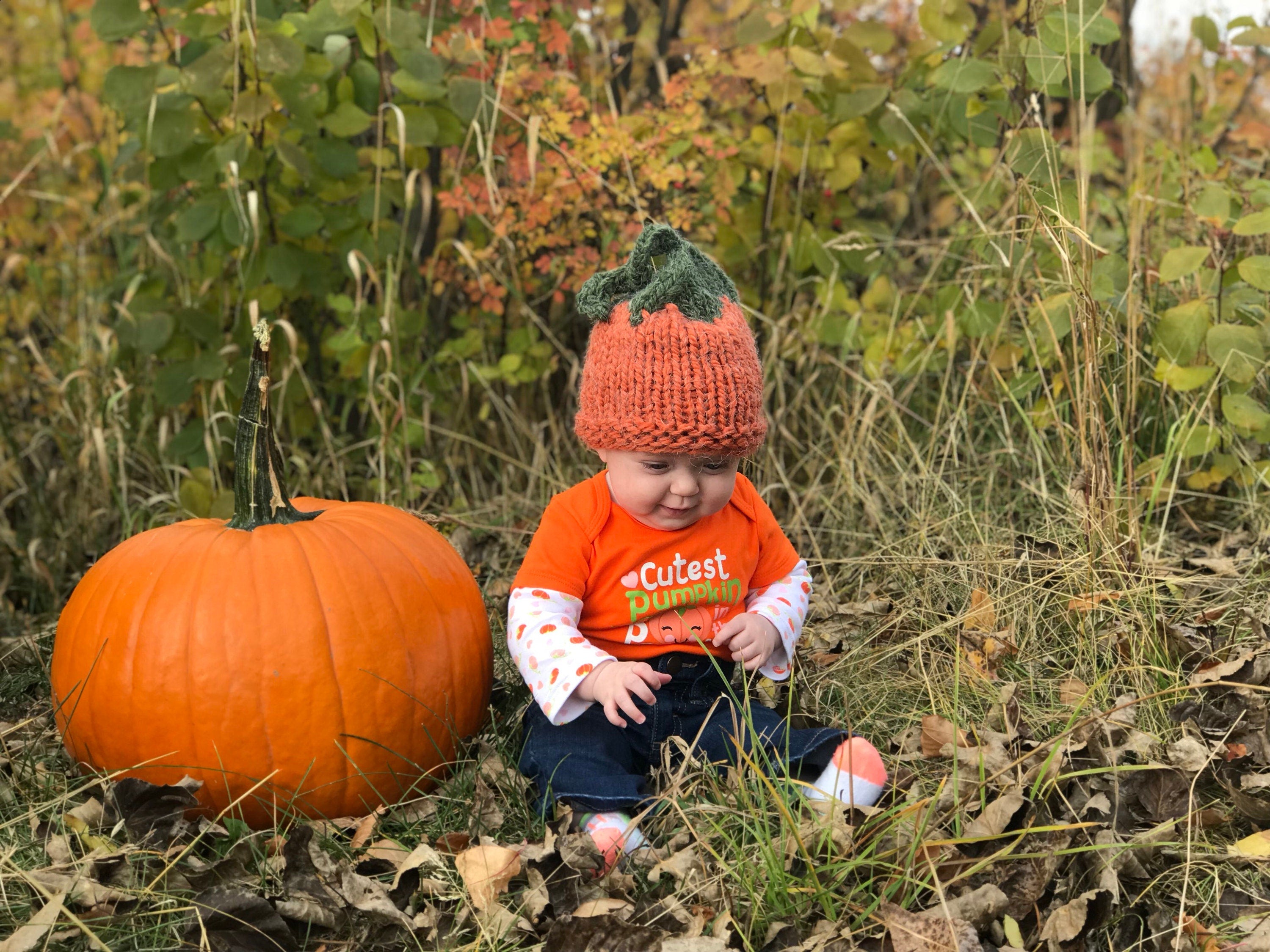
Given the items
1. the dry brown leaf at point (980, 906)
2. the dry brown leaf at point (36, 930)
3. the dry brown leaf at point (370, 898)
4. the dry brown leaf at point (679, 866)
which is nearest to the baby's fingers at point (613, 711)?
the dry brown leaf at point (679, 866)

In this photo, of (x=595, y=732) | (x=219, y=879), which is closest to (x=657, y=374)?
(x=595, y=732)

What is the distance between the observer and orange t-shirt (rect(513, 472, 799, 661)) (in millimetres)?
2250

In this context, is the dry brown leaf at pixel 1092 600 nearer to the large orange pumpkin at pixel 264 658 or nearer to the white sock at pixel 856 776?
the white sock at pixel 856 776

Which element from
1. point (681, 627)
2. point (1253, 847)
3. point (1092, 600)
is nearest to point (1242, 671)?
point (1092, 600)

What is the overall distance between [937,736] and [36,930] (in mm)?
1619

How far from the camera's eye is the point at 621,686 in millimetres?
2057

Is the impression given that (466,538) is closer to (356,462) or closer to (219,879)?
(356,462)

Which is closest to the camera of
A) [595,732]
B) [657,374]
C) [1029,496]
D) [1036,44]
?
[657,374]

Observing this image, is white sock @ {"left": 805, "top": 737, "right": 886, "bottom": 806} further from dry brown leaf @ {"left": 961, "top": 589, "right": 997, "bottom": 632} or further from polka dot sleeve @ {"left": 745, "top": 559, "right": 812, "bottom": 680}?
dry brown leaf @ {"left": 961, "top": 589, "right": 997, "bottom": 632}

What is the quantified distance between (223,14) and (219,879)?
2314 mm

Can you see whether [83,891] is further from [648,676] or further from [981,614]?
[981,614]

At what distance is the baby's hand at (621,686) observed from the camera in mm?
2037

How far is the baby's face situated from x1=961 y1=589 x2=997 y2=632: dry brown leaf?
766 mm

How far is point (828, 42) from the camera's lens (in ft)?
11.5
